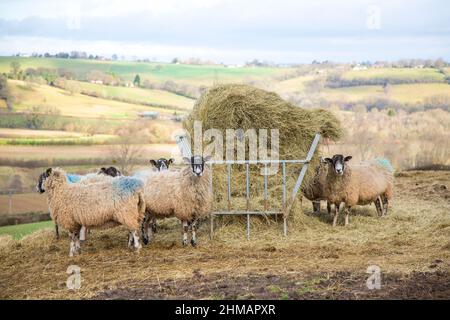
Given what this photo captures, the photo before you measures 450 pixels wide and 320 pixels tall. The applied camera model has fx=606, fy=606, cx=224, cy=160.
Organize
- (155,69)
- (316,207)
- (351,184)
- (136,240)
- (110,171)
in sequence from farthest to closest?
(155,69)
(316,207)
(110,171)
(351,184)
(136,240)

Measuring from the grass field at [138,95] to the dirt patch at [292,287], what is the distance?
34.6m

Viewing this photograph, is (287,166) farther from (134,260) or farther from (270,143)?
(134,260)

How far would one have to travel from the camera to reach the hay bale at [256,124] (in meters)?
14.6

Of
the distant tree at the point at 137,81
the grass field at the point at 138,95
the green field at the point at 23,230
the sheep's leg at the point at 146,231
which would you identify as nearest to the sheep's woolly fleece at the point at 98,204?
the sheep's leg at the point at 146,231

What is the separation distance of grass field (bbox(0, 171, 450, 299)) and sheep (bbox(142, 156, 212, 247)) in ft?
2.10

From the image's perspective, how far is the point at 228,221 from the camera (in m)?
14.7

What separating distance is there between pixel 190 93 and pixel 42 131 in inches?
630

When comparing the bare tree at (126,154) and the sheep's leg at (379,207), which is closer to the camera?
the sheep's leg at (379,207)

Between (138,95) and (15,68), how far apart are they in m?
9.30

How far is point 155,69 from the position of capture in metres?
59.5

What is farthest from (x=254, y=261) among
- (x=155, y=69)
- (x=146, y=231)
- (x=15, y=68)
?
(x=155, y=69)

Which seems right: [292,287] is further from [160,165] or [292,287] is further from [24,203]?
[24,203]

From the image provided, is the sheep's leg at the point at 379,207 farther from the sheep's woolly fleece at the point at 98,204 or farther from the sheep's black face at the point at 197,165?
the sheep's woolly fleece at the point at 98,204

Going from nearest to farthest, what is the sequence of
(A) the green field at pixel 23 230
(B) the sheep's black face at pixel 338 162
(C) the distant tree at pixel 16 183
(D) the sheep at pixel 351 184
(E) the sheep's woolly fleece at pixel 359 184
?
(B) the sheep's black face at pixel 338 162 < (D) the sheep at pixel 351 184 < (E) the sheep's woolly fleece at pixel 359 184 < (A) the green field at pixel 23 230 < (C) the distant tree at pixel 16 183
